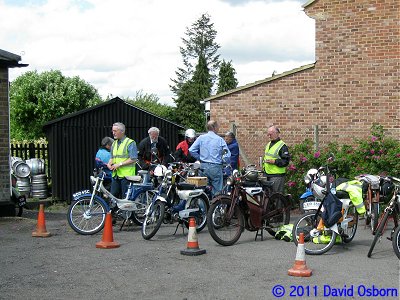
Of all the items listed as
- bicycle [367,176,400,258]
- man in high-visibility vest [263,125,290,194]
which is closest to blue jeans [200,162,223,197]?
man in high-visibility vest [263,125,290,194]

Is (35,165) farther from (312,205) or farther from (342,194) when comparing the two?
(342,194)

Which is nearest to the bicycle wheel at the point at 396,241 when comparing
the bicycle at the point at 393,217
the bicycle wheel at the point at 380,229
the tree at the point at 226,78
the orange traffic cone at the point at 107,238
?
the bicycle at the point at 393,217

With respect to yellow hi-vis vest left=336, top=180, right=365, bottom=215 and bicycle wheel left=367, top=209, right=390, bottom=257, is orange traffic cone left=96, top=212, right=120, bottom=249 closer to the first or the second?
yellow hi-vis vest left=336, top=180, right=365, bottom=215

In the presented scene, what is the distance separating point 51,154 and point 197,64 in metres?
53.7

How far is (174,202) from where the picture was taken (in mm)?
11594

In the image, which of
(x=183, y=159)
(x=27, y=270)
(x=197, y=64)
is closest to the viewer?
(x=27, y=270)

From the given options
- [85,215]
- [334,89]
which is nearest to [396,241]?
[85,215]

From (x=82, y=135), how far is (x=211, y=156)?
25.3ft

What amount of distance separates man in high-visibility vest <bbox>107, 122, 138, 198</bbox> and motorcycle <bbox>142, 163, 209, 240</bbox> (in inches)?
30.6

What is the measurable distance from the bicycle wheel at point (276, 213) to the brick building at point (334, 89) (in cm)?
575

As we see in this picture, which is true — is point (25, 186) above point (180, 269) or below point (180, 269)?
above

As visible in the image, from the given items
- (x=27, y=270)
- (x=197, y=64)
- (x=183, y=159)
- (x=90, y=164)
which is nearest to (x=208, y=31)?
(x=197, y=64)

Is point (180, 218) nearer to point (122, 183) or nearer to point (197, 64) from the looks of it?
point (122, 183)

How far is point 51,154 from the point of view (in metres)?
19.0
